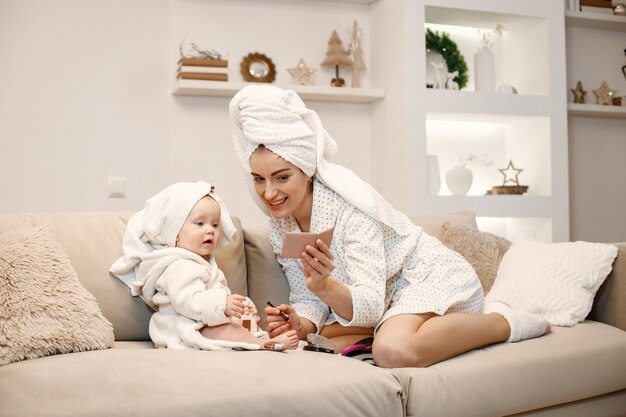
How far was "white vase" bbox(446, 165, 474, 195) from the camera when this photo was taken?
4266 mm

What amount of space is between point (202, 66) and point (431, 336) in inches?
93.7

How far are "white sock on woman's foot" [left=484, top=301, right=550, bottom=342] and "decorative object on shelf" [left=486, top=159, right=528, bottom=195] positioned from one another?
2.14m

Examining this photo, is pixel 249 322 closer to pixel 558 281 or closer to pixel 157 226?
pixel 157 226

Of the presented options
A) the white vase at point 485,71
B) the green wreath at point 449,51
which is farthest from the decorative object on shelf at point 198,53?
the white vase at point 485,71

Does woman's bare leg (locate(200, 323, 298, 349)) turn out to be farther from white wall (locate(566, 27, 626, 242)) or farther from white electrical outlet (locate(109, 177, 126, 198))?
white wall (locate(566, 27, 626, 242))

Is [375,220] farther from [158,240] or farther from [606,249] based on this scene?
[606,249]

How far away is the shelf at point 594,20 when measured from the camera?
4547mm

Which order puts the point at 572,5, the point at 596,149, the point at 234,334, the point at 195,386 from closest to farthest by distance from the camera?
the point at 195,386 → the point at 234,334 → the point at 572,5 → the point at 596,149

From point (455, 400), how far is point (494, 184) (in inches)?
117

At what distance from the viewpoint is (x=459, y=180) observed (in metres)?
4.27

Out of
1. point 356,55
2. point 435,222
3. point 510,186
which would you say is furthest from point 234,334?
point 510,186

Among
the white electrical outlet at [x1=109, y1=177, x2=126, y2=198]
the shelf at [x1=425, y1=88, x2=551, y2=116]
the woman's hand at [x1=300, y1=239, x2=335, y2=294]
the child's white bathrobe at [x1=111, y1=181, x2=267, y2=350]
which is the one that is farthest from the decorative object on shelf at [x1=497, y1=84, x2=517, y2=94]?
the woman's hand at [x1=300, y1=239, x2=335, y2=294]

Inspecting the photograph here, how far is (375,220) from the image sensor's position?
2.14 metres

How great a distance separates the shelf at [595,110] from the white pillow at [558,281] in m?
2.15
